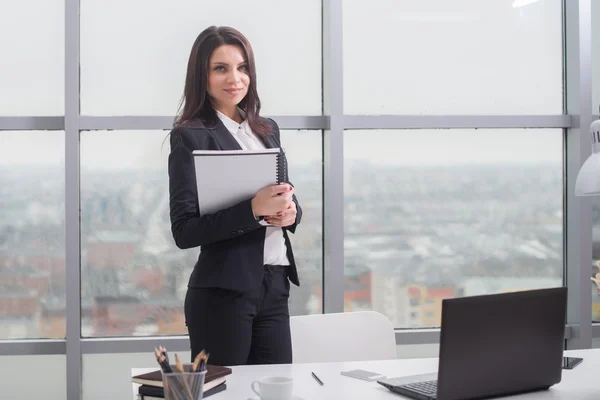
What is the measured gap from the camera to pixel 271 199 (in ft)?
7.14

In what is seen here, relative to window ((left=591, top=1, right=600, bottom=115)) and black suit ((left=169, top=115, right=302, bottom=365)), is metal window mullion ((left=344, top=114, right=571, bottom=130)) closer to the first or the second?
window ((left=591, top=1, right=600, bottom=115))

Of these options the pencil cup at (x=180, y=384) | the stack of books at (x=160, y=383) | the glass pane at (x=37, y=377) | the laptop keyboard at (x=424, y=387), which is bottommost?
the glass pane at (x=37, y=377)

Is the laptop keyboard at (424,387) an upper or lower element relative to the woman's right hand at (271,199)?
lower

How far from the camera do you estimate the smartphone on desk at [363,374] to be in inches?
72.3

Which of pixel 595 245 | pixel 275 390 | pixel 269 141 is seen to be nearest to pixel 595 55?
pixel 595 245

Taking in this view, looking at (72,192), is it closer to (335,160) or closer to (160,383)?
(335,160)

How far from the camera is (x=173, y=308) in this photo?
356cm

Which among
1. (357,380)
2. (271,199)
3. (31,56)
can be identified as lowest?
(357,380)

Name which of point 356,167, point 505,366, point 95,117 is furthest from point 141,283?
point 505,366

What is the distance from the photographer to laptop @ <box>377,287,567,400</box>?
4.91 ft

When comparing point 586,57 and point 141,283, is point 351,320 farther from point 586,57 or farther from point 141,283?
point 586,57

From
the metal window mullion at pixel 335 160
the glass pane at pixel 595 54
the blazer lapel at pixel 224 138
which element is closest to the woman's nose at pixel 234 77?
the blazer lapel at pixel 224 138

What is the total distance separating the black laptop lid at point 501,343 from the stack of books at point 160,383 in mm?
535

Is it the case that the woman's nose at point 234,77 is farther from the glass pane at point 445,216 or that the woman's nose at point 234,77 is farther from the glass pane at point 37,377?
the glass pane at point 37,377
